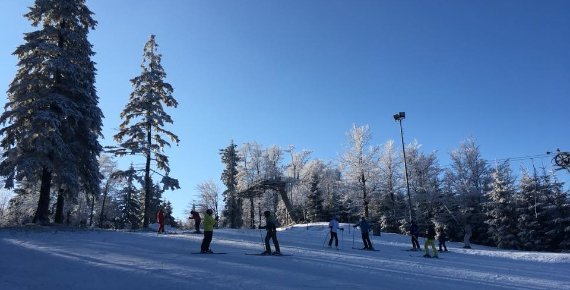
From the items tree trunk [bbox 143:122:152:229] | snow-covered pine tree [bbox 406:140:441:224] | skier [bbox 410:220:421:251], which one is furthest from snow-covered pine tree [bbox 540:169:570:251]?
tree trunk [bbox 143:122:152:229]

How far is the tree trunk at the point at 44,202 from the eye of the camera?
22672mm

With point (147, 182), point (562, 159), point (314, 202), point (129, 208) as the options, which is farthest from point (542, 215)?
point (129, 208)

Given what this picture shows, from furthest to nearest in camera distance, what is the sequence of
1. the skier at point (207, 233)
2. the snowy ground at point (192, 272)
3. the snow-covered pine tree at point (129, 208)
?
the snow-covered pine tree at point (129, 208)
the skier at point (207, 233)
the snowy ground at point (192, 272)

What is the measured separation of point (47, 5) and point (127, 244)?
53.0ft

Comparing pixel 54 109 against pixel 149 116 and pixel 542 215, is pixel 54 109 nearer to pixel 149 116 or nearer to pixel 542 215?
pixel 149 116

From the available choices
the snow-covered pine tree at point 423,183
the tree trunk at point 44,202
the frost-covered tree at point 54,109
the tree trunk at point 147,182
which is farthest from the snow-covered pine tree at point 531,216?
the tree trunk at point 44,202

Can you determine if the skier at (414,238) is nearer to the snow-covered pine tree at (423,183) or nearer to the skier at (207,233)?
the skier at (207,233)

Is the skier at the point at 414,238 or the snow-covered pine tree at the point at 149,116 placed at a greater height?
the snow-covered pine tree at the point at 149,116

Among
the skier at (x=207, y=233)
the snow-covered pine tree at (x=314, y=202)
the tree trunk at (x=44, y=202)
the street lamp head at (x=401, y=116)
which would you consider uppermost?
the street lamp head at (x=401, y=116)

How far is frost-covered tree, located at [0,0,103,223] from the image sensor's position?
72.1 feet

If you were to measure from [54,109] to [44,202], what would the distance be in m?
5.15

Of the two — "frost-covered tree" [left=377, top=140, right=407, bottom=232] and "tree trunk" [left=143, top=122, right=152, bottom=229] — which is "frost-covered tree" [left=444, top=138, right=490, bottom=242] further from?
"tree trunk" [left=143, top=122, right=152, bottom=229]

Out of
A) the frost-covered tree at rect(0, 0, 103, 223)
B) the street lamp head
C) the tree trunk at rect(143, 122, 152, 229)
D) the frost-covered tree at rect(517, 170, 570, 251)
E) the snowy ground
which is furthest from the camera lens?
the frost-covered tree at rect(517, 170, 570, 251)

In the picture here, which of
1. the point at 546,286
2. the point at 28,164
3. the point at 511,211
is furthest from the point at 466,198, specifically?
the point at 28,164
